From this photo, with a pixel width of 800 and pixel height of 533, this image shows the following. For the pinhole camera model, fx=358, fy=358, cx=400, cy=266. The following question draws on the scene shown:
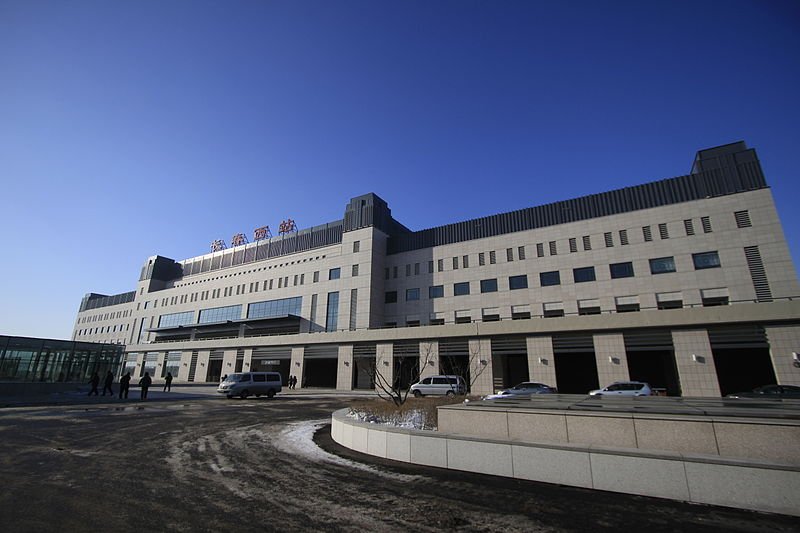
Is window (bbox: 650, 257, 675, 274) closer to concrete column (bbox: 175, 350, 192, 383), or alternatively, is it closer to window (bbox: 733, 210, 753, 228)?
window (bbox: 733, 210, 753, 228)

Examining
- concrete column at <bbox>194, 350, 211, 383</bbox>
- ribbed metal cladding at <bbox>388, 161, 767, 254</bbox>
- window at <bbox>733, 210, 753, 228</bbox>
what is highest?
ribbed metal cladding at <bbox>388, 161, 767, 254</bbox>

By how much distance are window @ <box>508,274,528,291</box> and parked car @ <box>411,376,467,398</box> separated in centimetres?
1535

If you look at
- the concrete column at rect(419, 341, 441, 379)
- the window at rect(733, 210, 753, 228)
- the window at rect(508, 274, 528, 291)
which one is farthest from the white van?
the window at rect(733, 210, 753, 228)

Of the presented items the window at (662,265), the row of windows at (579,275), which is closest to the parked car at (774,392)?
the window at (662,265)

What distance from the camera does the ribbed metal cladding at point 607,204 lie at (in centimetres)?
3100

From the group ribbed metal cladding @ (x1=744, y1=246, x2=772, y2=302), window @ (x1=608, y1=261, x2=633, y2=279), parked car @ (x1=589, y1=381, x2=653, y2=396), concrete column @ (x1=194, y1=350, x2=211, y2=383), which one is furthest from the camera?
concrete column @ (x1=194, y1=350, x2=211, y2=383)

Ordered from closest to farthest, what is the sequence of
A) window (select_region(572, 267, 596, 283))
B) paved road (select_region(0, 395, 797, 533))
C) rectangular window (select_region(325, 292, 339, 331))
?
paved road (select_region(0, 395, 797, 533)), window (select_region(572, 267, 596, 283)), rectangular window (select_region(325, 292, 339, 331))

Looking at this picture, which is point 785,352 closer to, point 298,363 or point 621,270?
point 621,270

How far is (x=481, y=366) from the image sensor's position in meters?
31.7

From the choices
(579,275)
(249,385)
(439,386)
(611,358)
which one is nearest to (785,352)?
(611,358)

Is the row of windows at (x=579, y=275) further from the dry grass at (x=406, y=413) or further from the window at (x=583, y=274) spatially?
the dry grass at (x=406, y=413)

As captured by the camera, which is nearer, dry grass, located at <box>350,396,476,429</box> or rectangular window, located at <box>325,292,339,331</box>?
dry grass, located at <box>350,396,476,429</box>

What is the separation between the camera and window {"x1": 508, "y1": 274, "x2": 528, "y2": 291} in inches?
1467

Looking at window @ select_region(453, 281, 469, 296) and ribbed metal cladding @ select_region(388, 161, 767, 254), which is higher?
ribbed metal cladding @ select_region(388, 161, 767, 254)
